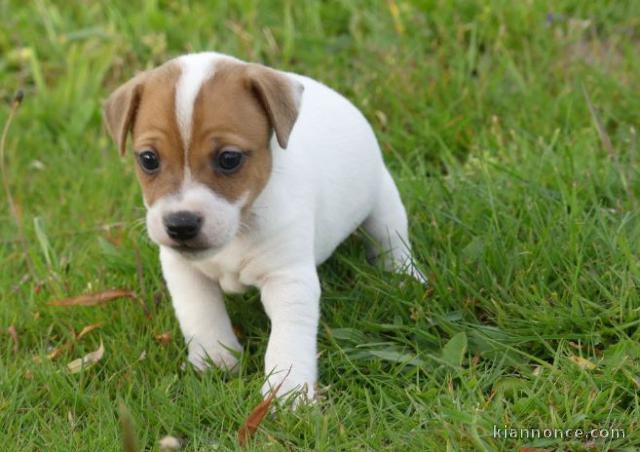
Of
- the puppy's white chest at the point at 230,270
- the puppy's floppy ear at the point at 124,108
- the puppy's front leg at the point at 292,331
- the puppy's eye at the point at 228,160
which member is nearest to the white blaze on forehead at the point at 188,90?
the puppy's eye at the point at 228,160

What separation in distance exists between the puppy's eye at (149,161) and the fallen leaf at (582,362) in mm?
1911

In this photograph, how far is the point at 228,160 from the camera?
13.5ft

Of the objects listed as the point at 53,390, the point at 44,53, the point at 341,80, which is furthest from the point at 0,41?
the point at 53,390

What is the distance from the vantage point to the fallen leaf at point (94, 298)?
5.10 meters

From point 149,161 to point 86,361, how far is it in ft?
3.67

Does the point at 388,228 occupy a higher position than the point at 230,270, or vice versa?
the point at 230,270

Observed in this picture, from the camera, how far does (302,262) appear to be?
4484 mm

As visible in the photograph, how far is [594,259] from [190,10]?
450 centimetres

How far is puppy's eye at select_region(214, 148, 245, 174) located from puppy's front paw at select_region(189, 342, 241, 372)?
925 mm

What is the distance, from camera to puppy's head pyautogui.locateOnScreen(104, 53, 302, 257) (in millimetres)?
4027

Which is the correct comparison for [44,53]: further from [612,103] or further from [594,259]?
[594,259]

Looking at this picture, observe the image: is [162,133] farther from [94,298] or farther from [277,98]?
[94,298]

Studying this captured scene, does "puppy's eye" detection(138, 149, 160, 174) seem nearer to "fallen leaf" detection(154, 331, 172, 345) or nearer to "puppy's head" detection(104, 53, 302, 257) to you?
"puppy's head" detection(104, 53, 302, 257)

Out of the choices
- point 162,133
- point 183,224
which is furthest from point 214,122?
point 183,224
